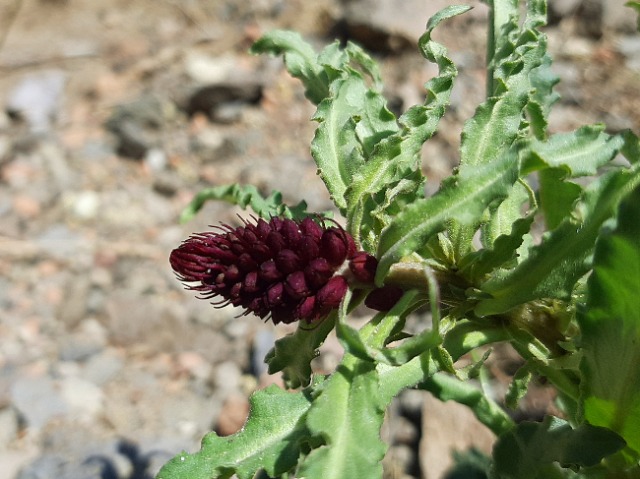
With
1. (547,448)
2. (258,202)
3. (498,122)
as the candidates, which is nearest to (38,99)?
(258,202)

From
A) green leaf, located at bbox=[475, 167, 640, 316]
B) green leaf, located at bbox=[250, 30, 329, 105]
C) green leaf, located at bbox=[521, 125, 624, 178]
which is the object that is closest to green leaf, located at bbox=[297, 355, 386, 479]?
green leaf, located at bbox=[475, 167, 640, 316]

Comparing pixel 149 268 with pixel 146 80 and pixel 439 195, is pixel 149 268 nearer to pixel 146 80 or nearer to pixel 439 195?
pixel 146 80

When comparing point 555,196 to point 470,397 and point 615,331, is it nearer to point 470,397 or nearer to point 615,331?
point 615,331

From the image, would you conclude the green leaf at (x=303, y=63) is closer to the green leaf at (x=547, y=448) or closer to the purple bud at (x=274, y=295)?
the purple bud at (x=274, y=295)

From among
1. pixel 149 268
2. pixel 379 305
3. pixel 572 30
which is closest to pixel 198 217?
pixel 149 268

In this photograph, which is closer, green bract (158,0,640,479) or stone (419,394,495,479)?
green bract (158,0,640,479)

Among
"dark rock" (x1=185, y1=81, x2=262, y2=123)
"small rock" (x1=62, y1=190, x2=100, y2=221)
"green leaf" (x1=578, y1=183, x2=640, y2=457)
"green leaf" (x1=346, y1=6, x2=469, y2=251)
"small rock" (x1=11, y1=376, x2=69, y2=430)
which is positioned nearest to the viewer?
"green leaf" (x1=578, y1=183, x2=640, y2=457)

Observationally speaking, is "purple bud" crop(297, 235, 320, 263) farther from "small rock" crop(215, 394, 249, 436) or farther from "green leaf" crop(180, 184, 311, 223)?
"small rock" crop(215, 394, 249, 436)
